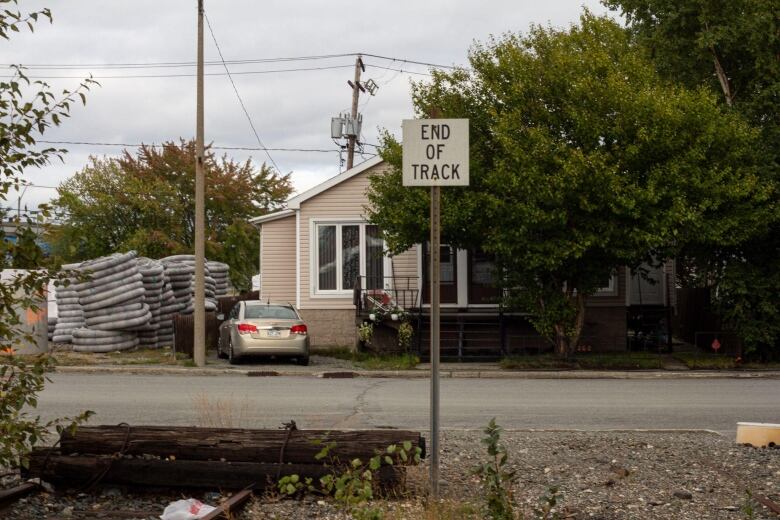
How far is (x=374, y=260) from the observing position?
27.8 metres

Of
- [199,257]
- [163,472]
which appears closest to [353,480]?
[163,472]

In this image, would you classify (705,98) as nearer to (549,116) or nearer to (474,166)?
(549,116)

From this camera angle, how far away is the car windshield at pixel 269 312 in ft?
78.3

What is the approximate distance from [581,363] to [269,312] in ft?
22.8

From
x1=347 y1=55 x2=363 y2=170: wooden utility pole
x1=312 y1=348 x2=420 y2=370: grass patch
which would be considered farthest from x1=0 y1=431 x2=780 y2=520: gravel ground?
x1=347 y1=55 x2=363 y2=170: wooden utility pole

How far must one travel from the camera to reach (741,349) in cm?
Answer: 2466

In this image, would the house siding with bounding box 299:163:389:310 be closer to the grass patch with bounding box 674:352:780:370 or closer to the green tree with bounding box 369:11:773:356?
the green tree with bounding box 369:11:773:356

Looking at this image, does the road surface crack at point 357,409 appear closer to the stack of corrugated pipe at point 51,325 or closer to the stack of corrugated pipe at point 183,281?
the stack of corrugated pipe at point 183,281

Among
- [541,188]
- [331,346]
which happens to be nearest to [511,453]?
[541,188]

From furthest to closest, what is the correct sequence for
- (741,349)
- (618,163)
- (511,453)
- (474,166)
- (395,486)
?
1. (741,349)
2. (474,166)
3. (618,163)
4. (511,453)
5. (395,486)

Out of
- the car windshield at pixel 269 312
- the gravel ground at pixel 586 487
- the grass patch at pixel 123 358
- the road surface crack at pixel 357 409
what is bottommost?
the gravel ground at pixel 586 487

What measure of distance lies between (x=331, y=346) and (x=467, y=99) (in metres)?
7.30

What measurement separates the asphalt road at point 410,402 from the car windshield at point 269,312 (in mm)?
2882

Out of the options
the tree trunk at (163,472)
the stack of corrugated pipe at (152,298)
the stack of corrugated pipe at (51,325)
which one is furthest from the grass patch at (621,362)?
the tree trunk at (163,472)
